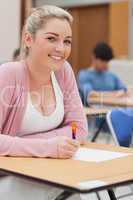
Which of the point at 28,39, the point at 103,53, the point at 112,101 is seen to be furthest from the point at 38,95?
the point at 103,53

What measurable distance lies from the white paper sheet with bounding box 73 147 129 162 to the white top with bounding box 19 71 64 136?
0.18 m

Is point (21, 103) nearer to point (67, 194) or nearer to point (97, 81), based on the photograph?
point (67, 194)

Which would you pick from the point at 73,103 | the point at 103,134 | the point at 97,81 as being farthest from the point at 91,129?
the point at 73,103

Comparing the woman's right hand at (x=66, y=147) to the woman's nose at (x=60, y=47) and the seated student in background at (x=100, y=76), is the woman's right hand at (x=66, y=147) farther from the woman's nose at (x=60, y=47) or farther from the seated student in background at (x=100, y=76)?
the seated student in background at (x=100, y=76)

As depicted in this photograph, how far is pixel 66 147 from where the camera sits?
1908mm

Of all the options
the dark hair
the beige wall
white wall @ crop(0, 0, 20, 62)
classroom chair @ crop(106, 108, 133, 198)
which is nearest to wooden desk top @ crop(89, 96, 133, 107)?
the dark hair

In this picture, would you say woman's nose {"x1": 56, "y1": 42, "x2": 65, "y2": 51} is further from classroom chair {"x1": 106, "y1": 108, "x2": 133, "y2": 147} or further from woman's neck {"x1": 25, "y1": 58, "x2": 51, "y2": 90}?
classroom chair {"x1": 106, "y1": 108, "x2": 133, "y2": 147}

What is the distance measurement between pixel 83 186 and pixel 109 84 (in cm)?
436

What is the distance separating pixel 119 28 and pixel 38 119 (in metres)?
7.64

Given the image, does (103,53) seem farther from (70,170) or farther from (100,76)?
(70,170)

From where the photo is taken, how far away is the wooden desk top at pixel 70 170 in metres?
1.54

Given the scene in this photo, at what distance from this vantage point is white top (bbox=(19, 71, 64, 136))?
207 centimetres

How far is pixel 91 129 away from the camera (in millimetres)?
4879

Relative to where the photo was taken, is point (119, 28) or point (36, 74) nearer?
point (36, 74)
